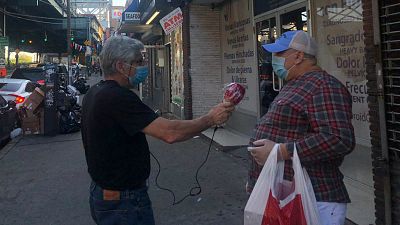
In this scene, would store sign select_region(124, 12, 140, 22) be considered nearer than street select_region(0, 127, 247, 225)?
No

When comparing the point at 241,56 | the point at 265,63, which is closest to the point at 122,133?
the point at 265,63

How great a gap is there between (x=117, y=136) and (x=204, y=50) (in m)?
10.3

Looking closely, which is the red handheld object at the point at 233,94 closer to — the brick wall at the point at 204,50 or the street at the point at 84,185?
the street at the point at 84,185

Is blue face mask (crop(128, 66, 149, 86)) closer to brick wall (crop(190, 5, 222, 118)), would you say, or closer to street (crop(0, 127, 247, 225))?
street (crop(0, 127, 247, 225))

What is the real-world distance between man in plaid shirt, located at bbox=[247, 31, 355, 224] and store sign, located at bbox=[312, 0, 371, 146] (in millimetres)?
3422

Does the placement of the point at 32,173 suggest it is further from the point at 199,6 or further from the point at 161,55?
the point at 161,55

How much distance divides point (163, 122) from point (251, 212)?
2.30 ft

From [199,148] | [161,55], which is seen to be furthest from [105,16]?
[199,148]

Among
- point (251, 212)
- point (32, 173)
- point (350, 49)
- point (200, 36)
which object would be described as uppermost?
point (200, 36)

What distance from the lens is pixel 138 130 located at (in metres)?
2.62

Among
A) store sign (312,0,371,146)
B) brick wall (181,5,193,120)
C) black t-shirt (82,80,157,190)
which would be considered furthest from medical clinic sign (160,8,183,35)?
black t-shirt (82,80,157,190)

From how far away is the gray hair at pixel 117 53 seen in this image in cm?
279

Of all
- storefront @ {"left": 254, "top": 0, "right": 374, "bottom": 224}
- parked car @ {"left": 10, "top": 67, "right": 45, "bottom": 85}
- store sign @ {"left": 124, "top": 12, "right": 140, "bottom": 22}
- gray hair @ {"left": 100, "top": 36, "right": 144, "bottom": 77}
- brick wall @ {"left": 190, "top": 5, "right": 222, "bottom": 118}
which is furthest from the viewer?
parked car @ {"left": 10, "top": 67, "right": 45, "bottom": 85}

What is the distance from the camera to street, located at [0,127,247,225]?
574 cm
